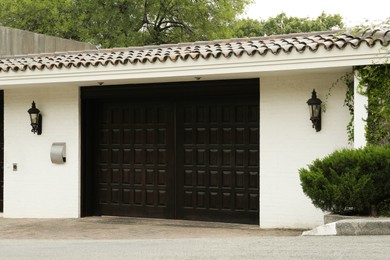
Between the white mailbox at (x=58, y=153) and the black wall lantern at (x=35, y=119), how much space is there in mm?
536

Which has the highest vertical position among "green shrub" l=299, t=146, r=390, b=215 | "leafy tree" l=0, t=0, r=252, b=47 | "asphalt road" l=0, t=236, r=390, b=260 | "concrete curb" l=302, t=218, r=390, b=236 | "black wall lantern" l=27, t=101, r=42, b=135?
"leafy tree" l=0, t=0, r=252, b=47

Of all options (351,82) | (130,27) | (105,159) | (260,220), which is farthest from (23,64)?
(130,27)

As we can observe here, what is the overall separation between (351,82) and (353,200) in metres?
2.69

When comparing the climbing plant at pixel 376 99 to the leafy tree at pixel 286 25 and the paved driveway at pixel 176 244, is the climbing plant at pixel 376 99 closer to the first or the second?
the paved driveway at pixel 176 244

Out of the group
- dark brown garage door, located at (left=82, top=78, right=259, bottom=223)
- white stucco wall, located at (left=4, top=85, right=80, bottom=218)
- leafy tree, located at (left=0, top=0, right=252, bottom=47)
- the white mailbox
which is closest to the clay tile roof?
white stucco wall, located at (left=4, top=85, right=80, bottom=218)

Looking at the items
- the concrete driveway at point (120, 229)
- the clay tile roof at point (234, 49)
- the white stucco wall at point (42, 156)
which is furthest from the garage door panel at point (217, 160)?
the white stucco wall at point (42, 156)

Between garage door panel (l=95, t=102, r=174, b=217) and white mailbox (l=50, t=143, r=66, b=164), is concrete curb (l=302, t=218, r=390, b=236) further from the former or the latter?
white mailbox (l=50, t=143, r=66, b=164)

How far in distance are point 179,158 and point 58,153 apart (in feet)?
8.57

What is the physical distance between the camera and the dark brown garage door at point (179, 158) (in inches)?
514

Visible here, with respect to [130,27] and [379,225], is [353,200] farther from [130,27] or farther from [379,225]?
[130,27]

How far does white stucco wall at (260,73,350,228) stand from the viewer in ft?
39.3

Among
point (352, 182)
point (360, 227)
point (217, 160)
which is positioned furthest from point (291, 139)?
point (360, 227)

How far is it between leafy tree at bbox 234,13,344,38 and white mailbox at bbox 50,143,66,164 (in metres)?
34.3

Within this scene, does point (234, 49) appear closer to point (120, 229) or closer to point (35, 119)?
point (120, 229)
